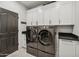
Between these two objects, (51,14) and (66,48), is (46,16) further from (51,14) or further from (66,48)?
(66,48)

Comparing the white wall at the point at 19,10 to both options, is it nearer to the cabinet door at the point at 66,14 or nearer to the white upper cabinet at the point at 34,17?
the white upper cabinet at the point at 34,17

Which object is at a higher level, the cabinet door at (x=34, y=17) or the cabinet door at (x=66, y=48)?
the cabinet door at (x=34, y=17)

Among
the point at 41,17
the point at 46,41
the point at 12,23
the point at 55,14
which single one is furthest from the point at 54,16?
the point at 12,23

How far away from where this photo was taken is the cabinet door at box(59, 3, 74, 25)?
2.48 m

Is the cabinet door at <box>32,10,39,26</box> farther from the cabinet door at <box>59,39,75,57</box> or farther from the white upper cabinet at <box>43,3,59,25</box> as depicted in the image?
the cabinet door at <box>59,39,75,57</box>

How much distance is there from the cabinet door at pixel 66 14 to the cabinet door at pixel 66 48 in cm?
68

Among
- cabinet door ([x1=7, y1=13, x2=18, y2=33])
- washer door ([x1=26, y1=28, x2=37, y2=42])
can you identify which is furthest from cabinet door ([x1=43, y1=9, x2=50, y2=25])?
cabinet door ([x1=7, y1=13, x2=18, y2=33])

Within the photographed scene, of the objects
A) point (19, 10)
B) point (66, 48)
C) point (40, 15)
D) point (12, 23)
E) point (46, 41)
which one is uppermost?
point (19, 10)

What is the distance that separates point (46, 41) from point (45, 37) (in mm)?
163

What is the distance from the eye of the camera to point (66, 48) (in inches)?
92.1

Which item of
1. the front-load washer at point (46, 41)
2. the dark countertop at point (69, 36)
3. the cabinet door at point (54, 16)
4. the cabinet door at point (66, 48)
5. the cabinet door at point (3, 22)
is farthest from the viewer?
the cabinet door at point (54, 16)

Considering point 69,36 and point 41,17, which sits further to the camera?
point 41,17

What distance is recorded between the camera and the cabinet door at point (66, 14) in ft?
8.14

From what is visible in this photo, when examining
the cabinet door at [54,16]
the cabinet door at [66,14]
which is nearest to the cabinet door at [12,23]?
the cabinet door at [54,16]
